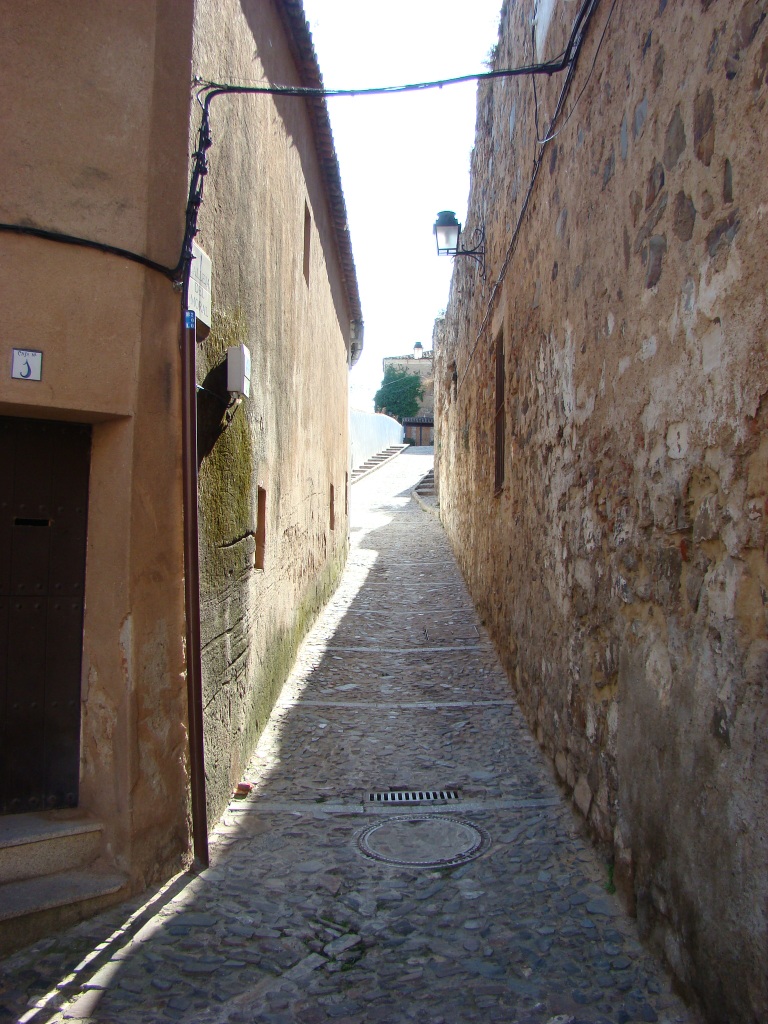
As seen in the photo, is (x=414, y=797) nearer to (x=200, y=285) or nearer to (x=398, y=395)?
(x=200, y=285)

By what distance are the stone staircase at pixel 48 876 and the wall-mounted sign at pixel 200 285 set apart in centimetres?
220

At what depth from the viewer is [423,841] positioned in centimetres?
378

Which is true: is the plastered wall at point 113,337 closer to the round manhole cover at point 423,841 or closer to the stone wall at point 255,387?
the stone wall at point 255,387

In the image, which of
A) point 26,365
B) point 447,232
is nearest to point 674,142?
point 26,365

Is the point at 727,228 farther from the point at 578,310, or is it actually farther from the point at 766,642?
the point at 578,310

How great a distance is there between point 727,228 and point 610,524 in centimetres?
144

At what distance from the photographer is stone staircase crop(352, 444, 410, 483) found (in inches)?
1003

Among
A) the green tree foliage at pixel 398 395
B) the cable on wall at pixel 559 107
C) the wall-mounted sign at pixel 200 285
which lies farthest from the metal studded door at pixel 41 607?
the green tree foliage at pixel 398 395

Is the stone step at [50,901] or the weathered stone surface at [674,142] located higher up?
the weathered stone surface at [674,142]

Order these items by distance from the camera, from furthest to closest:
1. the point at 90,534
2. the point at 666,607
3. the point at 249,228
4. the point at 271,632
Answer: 1. the point at 271,632
2. the point at 249,228
3. the point at 90,534
4. the point at 666,607

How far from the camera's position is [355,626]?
326 inches

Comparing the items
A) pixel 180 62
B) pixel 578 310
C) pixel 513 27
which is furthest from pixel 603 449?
pixel 513 27

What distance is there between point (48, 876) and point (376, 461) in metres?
26.4

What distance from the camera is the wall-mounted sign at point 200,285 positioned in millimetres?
3479
